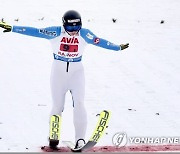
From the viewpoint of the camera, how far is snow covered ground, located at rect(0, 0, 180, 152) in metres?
7.85

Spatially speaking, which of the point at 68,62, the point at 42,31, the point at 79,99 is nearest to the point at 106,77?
the point at 79,99

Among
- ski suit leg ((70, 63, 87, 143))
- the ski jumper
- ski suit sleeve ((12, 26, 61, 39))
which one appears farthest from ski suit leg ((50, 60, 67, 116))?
ski suit sleeve ((12, 26, 61, 39))

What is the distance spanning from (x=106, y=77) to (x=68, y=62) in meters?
3.90

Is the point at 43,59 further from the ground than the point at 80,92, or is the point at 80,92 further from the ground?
the point at 43,59

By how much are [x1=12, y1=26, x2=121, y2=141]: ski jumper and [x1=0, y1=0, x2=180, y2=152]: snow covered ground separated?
2.48 feet

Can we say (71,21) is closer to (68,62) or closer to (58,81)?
(68,62)

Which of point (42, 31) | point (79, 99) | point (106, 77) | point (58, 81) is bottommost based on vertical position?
point (79, 99)

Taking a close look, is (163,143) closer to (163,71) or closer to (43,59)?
(163,71)

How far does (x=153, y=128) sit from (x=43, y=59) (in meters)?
4.29

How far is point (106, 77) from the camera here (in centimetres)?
1042

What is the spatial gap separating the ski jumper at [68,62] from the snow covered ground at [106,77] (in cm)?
76

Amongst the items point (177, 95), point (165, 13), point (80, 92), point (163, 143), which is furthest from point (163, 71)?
point (165, 13)

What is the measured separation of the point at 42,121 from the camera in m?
7.98

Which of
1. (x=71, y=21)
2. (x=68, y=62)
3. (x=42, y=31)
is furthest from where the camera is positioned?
(x=68, y=62)
